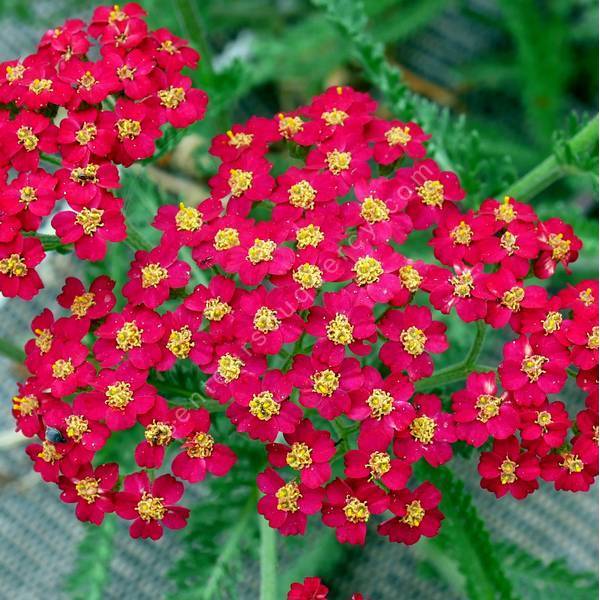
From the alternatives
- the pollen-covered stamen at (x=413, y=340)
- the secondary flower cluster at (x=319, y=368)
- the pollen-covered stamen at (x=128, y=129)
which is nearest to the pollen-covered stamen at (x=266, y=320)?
the secondary flower cluster at (x=319, y=368)

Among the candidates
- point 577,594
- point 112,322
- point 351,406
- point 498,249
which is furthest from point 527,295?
point 577,594

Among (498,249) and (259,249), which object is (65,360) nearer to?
(259,249)

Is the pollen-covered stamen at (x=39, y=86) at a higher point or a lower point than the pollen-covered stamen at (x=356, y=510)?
higher

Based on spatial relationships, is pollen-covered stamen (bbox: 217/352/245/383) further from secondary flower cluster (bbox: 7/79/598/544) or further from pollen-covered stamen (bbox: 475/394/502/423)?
pollen-covered stamen (bbox: 475/394/502/423)

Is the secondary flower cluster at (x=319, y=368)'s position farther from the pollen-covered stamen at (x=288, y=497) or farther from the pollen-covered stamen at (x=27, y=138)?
the pollen-covered stamen at (x=27, y=138)

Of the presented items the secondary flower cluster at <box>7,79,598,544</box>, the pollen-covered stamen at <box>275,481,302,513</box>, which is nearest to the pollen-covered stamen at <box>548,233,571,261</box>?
the secondary flower cluster at <box>7,79,598,544</box>

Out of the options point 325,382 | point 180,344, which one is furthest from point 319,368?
point 180,344
